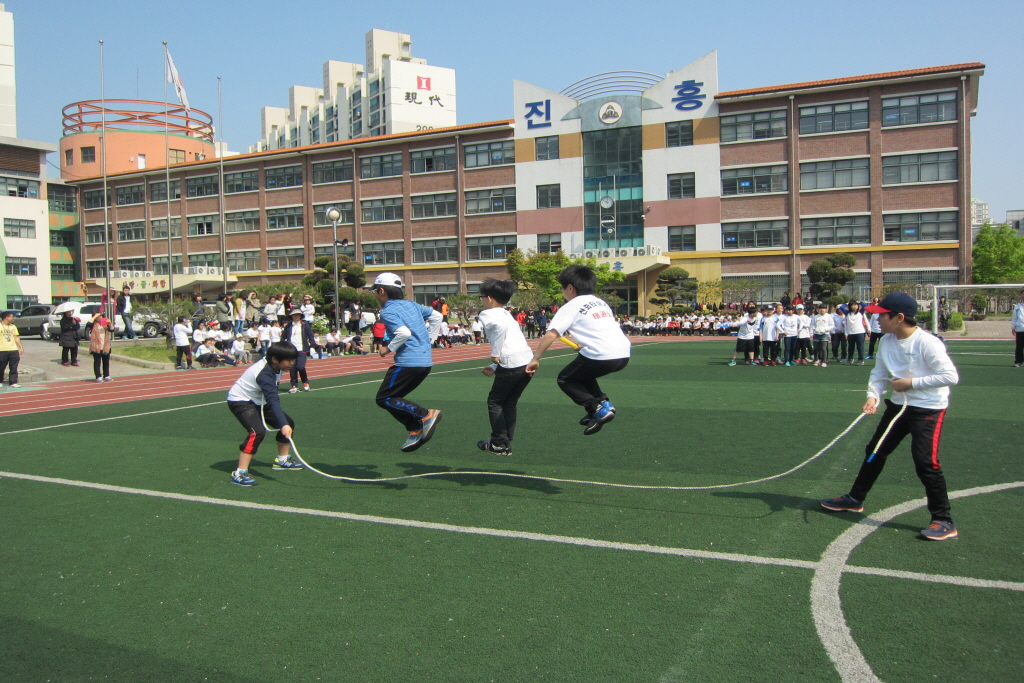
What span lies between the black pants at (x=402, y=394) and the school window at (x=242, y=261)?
2364 inches

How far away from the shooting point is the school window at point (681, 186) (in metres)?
51.3

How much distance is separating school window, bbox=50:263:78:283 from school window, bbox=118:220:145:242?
5.58m

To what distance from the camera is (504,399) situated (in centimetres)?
745

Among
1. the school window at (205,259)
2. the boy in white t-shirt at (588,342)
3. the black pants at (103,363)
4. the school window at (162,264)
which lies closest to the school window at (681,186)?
the school window at (205,259)

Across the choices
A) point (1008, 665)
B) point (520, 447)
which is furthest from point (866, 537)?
point (520, 447)

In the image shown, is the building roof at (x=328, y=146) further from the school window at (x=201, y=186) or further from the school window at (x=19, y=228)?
the school window at (x=19, y=228)

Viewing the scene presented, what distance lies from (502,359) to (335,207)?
2198 inches

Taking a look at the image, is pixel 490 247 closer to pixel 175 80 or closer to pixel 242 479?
pixel 175 80

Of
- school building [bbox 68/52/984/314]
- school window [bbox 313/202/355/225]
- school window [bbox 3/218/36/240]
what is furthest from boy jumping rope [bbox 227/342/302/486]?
school window [bbox 3/218/36/240]

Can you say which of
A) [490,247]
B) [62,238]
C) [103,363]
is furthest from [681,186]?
[62,238]

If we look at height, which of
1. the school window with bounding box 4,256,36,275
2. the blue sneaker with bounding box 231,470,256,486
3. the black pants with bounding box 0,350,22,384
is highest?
the school window with bounding box 4,256,36,275

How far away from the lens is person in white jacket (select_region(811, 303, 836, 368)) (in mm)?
20391

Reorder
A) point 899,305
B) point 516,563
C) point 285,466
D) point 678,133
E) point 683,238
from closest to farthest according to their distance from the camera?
point 516,563 → point 899,305 → point 285,466 → point 678,133 → point 683,238

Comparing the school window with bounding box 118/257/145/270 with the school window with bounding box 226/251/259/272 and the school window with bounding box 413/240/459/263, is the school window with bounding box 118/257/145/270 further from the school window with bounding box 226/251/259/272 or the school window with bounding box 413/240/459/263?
the school window with bounding box 413/240/459/263
